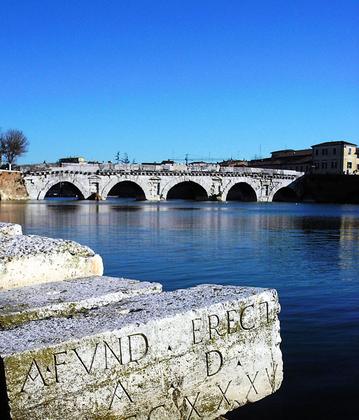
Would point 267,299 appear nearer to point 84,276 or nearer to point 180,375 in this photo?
point 180,375

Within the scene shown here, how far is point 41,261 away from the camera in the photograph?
15.6 ft

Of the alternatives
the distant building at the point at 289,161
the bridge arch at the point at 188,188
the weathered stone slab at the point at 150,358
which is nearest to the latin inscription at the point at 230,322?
the weathered stone slab at the point at 150,358

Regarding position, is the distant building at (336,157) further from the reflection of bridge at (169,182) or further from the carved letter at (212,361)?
the carved letter at (212,361)

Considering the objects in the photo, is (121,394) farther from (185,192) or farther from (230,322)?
(185,192)

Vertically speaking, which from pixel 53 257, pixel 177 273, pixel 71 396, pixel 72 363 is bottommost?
pixel 177 273

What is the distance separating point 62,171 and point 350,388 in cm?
6111

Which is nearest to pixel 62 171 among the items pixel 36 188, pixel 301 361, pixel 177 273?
pixel 36 188

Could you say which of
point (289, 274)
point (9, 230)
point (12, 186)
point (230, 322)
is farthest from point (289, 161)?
point (230, 322)

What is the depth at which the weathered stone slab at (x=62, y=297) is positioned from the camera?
3.82 m

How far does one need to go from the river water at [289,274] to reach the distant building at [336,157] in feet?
233

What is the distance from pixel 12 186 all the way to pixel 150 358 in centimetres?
6154

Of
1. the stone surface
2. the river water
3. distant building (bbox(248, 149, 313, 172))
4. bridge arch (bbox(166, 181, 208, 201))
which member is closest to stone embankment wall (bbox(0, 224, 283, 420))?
the river water

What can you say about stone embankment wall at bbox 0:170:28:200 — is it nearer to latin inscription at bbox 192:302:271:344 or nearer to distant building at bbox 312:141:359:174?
distant building at bbox 312:141:359:174

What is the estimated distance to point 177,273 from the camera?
1241 centimetres
